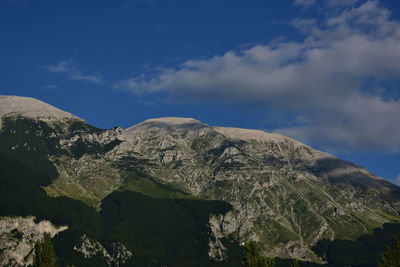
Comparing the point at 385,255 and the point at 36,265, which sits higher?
the point at 385,255

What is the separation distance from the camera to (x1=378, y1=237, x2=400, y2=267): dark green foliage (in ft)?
535

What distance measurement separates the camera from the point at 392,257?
16488 cm

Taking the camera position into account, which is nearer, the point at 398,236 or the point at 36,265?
the point at 398,236

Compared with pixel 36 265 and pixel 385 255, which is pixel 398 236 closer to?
pixel 385 255

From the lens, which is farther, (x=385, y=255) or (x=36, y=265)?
(x=36, y=265)

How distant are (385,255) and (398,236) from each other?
22.6 ft

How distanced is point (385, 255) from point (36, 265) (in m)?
118

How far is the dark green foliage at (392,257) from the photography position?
16312 cm

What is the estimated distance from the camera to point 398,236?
167 metres

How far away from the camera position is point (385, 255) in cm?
16638

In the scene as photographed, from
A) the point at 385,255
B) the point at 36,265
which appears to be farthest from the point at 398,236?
the point at 36,265
